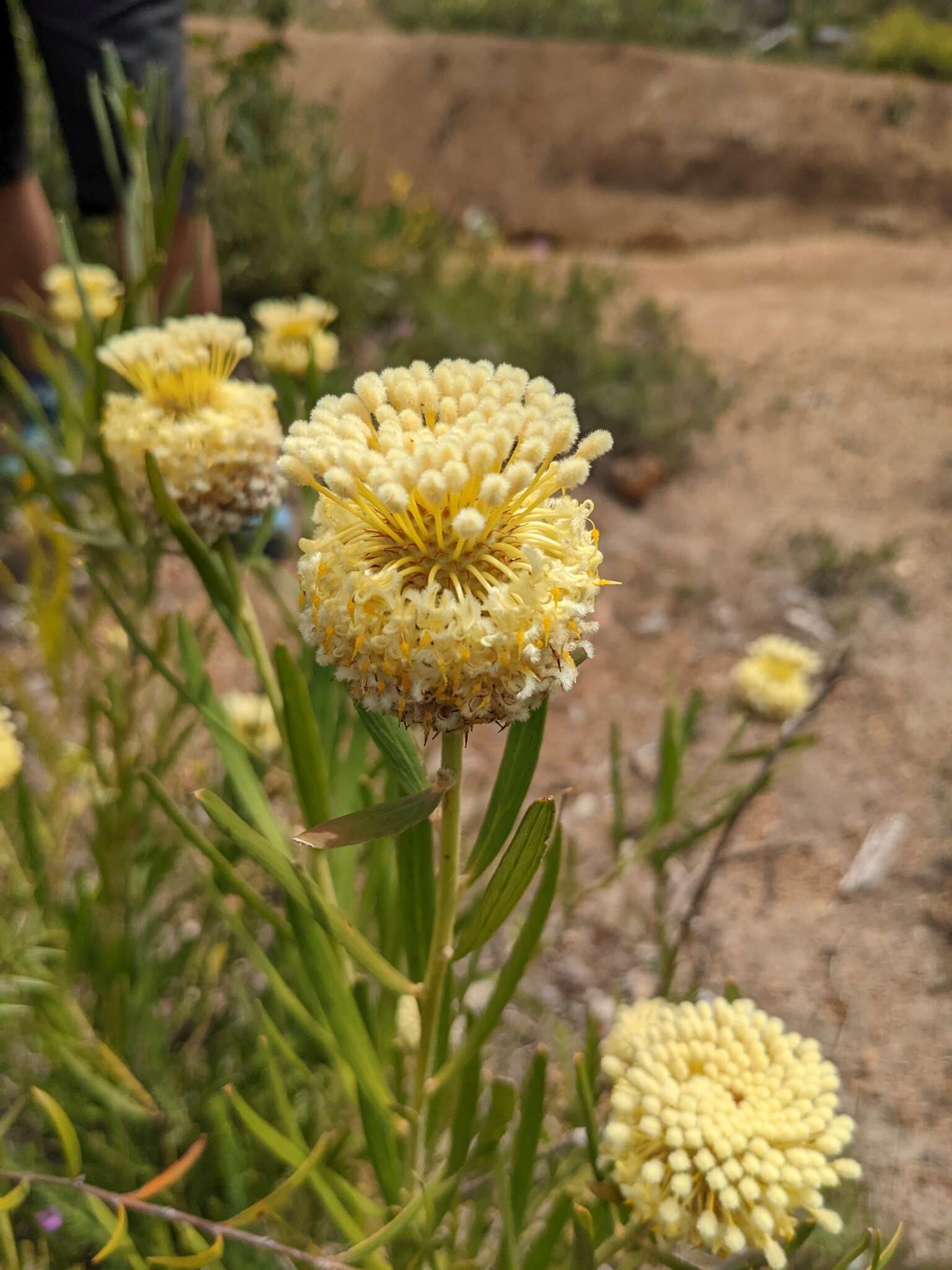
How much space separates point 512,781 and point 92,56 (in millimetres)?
1664

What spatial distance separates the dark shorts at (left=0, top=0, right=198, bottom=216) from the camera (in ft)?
5.18

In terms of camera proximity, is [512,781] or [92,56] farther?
[92,56]

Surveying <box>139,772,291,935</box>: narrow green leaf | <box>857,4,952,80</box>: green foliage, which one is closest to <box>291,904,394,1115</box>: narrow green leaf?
<box>139,772,291,935</box>: narrow green leaf

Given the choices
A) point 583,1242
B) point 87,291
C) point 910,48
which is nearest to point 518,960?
point 583,1242

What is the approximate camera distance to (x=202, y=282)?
1.93 metres

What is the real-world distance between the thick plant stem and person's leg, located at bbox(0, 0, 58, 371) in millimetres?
1714

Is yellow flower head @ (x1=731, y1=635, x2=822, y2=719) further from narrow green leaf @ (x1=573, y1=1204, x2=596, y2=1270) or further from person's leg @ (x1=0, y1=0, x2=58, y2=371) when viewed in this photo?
person's leg @ (x1=0, y1=0, x2=58, y2=371)

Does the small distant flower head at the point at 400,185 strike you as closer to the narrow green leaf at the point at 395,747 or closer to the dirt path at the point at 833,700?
the dirt path at the point at 833,700

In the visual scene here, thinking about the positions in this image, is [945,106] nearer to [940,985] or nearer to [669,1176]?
[940,985]

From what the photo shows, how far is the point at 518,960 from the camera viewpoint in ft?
2.42

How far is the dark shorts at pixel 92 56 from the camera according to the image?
1.58 meters

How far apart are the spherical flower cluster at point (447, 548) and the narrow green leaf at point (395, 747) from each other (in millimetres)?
70

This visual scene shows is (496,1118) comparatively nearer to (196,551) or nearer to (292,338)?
(196,551)

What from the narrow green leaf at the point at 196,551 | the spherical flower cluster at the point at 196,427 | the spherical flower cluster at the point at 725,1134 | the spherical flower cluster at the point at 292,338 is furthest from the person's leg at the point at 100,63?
the spherical flower cluster at the point at 725,1134
